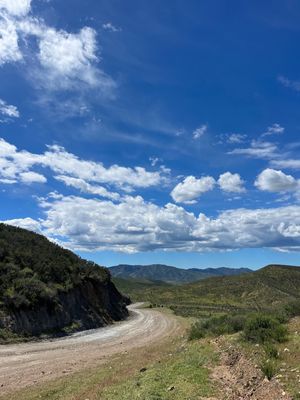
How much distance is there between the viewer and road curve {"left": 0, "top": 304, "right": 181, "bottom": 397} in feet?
62.3

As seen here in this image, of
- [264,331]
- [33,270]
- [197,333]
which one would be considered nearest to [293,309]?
[197,333]

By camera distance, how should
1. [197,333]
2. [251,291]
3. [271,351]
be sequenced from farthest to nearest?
[251,291], [197,333], [271,351]

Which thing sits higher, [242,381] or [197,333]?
[197,333]

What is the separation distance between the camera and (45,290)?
39.5 metres

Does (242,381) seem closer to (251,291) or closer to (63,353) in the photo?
(63,353)

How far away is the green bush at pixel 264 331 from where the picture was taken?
59.5 ft

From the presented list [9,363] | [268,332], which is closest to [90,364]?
[9,363]

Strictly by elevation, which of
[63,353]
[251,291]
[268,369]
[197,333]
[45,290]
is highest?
[251,291]

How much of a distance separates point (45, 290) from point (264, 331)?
25435 millimetres

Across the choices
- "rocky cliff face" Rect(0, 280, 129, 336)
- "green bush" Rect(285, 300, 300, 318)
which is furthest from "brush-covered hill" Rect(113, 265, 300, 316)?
"green bush" Rect(285, 300, 300, 318)

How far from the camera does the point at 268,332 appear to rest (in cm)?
1859

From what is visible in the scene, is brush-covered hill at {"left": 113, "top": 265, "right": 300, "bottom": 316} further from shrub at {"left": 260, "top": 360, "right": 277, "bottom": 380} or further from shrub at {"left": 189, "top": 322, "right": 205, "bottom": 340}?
shrub at {"left": 260, "top": 360, "right": 277, "bottom": 380}

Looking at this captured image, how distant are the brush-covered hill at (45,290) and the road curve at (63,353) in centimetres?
277

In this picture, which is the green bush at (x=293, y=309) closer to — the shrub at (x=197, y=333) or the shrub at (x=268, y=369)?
the shrub at (x=197, y=333)
